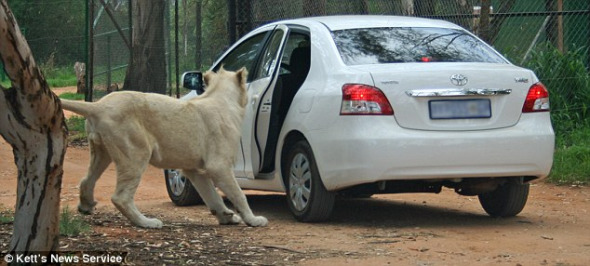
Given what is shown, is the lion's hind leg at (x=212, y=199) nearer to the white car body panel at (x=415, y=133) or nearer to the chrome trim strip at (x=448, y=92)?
the white car body panel at (x=415, y=133)

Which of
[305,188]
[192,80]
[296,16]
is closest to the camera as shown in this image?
[305,188]

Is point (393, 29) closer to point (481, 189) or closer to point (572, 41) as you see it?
point (481, 189)

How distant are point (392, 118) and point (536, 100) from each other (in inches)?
46.6

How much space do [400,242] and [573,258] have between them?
1182 mm

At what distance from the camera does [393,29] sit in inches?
352

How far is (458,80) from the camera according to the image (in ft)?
26.7

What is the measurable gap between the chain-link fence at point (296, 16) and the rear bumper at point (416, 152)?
16.0ft

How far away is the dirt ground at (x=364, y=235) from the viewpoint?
6863mm

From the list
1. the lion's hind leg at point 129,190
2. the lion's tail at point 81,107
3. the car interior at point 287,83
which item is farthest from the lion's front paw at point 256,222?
the lion's tail at point 81,107

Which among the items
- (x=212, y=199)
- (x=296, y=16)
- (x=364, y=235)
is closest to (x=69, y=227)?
(x=212, y=199)

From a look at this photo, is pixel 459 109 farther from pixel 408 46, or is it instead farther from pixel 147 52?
pixel 147 52

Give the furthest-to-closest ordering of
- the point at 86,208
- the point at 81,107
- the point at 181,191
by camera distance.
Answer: the point at 181,191 < the point at 86,208 < the point at 81,107

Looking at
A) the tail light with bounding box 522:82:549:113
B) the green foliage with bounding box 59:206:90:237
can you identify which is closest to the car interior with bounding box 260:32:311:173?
the tail light with bounding box 522:82:549:113

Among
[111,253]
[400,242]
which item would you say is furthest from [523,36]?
[111,253]
